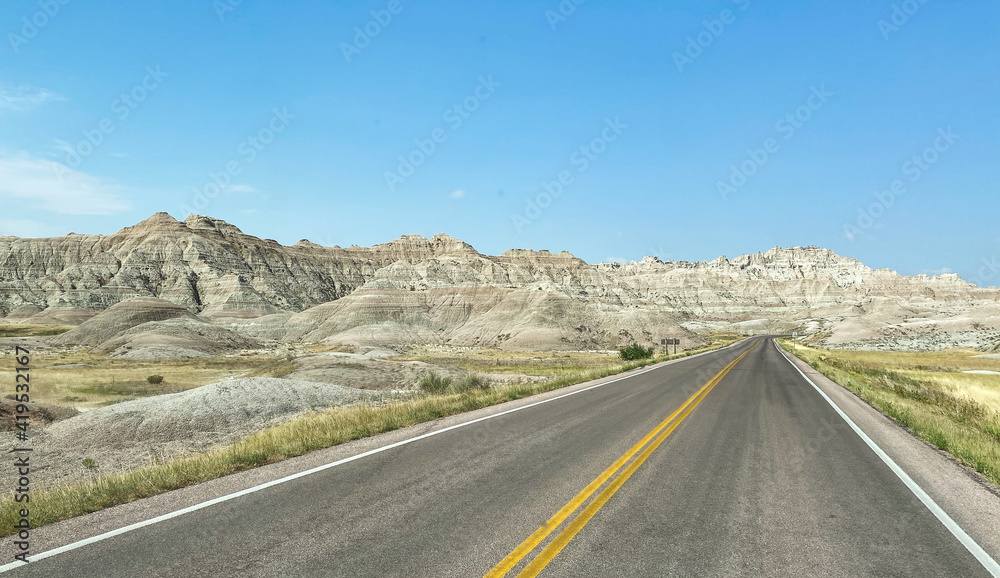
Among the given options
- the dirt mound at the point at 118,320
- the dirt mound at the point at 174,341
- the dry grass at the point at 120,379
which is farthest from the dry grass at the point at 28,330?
the dry grass at the point at 120,379

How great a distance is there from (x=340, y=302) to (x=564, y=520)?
4405 inches

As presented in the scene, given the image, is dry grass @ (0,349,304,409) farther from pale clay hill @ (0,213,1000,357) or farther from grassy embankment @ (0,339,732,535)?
grassy embankment @ (0,339,732,535)

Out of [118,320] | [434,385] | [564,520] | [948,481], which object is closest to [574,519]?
[564,520]

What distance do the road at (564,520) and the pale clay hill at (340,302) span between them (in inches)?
2793

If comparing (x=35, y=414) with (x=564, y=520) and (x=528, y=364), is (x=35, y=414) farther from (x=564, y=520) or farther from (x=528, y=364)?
(x=528, y=364)

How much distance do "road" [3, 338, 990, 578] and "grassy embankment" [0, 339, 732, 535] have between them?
148 cm

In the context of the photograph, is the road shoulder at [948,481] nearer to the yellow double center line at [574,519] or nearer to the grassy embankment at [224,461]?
the yellow double center line at [574,519]

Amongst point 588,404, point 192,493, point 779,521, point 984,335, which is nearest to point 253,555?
point 192,493

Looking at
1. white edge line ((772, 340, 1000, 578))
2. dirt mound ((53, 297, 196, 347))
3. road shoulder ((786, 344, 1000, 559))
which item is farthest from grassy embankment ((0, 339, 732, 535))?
dirt mound ((53, 297, 196, 347))

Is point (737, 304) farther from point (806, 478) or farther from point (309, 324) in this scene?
point (806, 478)

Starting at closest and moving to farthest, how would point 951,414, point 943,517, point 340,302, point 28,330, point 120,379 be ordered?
point 943,517 → point 951,414 → point 120,379 → point 28,330 → point 340,302

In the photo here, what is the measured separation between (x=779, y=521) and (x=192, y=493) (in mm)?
7053

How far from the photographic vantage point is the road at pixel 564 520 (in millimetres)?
4758

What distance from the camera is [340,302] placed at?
11231cm
